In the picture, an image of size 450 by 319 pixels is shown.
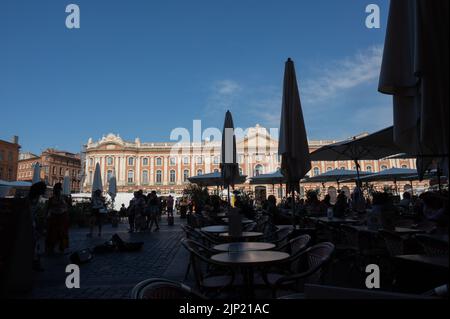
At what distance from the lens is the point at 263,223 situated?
6.18 metres


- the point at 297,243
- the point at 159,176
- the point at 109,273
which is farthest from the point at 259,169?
the point at 297,243

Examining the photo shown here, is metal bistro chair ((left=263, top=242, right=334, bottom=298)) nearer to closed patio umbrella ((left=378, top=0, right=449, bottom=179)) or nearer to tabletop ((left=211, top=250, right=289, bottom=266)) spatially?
tabletop ((left=211, top=250, right=289, bottom=266))

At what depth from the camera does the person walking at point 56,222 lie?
7.45 m

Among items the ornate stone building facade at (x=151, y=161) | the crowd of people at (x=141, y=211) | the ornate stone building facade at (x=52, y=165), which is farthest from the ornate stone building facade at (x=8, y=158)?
the crowd of people at (x=141, y=211)

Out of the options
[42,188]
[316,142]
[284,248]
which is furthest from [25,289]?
[316,142]

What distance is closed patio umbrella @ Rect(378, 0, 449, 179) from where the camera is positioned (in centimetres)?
169

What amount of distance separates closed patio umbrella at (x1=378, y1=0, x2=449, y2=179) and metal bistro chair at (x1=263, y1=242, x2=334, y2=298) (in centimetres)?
98

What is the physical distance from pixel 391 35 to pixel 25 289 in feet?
16.3

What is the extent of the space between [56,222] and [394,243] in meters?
6.66

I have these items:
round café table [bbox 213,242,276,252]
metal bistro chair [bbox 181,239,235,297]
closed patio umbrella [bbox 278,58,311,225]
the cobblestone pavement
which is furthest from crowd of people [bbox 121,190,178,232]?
metal bistro chair [bbox 181,239,235,297]

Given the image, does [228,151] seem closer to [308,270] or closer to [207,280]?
[207,280]

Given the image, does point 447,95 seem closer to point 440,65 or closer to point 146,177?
point 440,65

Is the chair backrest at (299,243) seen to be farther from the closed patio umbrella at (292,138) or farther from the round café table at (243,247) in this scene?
the closed patio umbrella at (292,138)
